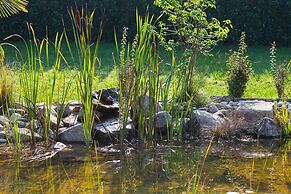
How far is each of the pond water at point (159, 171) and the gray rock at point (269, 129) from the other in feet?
1.10

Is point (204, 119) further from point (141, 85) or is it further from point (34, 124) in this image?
point (34, 124)

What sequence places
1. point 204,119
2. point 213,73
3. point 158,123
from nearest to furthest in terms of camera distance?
1. point 158,123
2. point 204,119
3. point 213,73

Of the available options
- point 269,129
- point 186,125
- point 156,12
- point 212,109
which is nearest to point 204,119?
point 186,125

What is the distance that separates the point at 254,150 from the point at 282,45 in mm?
7306

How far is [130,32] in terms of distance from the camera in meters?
13.3

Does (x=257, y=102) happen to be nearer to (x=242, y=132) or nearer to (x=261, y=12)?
(x=242, y=132)

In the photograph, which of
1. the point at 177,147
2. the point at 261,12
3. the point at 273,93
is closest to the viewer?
the point at 177,147

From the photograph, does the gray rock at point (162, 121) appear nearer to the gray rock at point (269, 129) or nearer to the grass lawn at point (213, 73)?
the grass lawn at point (213, 73)

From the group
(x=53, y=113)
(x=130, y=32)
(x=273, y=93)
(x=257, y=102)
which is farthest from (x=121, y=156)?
(x=130, y=32)

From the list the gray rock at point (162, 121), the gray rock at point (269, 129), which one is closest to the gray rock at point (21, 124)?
the gray rock at point (162, 121)

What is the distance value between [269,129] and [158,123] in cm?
134

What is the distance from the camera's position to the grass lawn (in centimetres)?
836

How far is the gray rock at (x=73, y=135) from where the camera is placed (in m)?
6.51

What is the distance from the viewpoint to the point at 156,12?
13.2 metres
